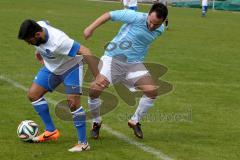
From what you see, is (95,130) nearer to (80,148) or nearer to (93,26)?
(80,148)

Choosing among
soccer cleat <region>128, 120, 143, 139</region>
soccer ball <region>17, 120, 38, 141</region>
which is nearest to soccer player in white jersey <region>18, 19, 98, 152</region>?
soccer ball <region>17, 120, 38, 141</region>

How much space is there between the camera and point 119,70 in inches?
366

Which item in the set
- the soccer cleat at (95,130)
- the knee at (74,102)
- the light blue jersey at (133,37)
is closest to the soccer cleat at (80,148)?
the knee at (74,102)

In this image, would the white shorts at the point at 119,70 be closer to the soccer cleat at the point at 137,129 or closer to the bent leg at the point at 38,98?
the soccer cleat at the point at 137,129

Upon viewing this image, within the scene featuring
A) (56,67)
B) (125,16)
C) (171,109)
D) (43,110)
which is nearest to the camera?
(56,67)

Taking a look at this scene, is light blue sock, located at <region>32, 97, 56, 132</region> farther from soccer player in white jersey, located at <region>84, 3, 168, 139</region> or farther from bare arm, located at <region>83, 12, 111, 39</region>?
bare arm, located at <region>83, 12, 111, 39</region>

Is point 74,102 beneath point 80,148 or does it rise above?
above

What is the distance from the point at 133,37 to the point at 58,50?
4.86ft

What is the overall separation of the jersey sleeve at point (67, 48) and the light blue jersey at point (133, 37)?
3.51 ft

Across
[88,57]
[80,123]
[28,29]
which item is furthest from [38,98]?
[28,29]

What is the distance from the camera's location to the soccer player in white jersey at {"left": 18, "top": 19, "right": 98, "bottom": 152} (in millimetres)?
7910

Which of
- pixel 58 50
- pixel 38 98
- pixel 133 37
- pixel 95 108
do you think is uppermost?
pixel 58 50

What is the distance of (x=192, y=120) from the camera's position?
418 inches

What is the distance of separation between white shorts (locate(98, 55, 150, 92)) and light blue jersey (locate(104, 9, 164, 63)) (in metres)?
0.09
